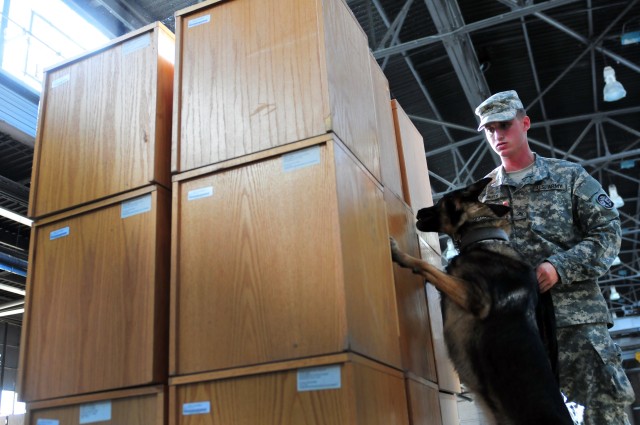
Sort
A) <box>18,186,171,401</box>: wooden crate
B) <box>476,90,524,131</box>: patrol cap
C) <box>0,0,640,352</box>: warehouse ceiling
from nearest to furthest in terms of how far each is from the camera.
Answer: <box>18,186,171,401</box>: wooden crate < <box>476,90,524,131</box>: patrol cap < <box>0,0,640,352</box>: warehouse ceiling

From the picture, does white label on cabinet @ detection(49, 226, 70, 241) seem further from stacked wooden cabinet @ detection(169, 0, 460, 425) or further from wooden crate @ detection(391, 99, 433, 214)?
wooden crate @ detection(391, 99, 433, 214)

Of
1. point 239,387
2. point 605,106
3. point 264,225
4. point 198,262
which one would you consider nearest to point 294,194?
point 264,225

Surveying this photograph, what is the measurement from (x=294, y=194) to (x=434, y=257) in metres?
1.62

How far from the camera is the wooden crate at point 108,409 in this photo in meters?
1.91

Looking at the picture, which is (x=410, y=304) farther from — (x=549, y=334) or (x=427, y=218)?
(x=549, y=334)

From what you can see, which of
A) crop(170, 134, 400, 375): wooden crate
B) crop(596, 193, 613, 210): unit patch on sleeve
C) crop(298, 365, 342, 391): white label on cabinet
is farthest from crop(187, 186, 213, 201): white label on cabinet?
crop(596, 193, 613, 210): unit patch on sleeve

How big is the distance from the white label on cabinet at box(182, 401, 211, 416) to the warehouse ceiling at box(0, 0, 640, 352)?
15.8ft

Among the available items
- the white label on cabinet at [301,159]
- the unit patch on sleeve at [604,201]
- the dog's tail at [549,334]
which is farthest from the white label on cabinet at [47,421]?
the unit patch on sleeve at [604,201]

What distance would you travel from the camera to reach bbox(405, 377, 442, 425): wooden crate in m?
2.23

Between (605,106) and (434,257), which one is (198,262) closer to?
(434,257)

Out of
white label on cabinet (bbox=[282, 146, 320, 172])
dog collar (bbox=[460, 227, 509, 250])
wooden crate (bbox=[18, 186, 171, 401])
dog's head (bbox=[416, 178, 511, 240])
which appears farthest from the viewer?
dog's head (bbox=[416, 178, 511, 240])

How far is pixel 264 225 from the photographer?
1.92 meters

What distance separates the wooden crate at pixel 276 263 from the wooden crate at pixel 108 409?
0.46ft

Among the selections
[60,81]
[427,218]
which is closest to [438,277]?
[427,218]
